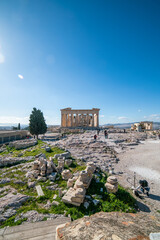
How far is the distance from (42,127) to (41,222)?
85.7ft

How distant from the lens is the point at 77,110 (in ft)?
149

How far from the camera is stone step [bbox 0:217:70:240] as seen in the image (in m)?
3.69

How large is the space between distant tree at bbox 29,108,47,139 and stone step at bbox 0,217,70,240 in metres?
25.6

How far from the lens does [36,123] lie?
1105 inches

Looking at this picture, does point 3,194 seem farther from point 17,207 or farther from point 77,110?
point 77,110

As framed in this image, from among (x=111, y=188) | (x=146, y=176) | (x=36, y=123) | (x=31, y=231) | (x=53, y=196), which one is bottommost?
(x=146, y=176)

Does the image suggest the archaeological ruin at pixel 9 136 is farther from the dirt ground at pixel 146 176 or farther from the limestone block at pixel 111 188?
the limestone block at pixel 111 188

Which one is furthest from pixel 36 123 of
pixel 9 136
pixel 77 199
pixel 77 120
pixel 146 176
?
pixel 146 176

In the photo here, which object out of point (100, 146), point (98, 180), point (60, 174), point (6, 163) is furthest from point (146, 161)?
point (6, 163)

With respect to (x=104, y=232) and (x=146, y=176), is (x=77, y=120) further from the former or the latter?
(x=104, y=232)

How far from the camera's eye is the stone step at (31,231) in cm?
369

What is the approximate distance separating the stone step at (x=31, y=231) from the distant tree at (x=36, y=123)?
25.6 m

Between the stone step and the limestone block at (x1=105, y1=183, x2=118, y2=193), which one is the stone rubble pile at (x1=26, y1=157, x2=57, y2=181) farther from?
the limestone block at (x1=105, y1=183, x2=118, y2=193)

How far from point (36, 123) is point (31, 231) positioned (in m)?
26.4
